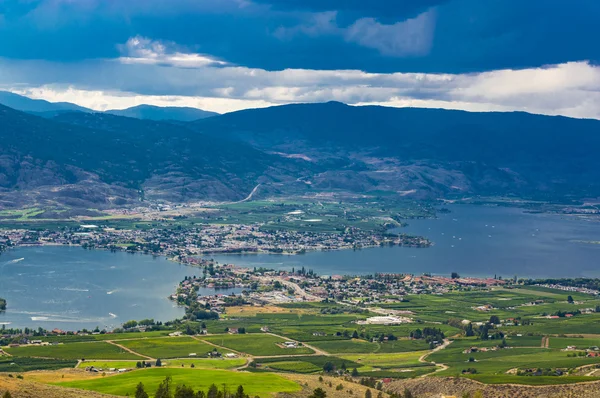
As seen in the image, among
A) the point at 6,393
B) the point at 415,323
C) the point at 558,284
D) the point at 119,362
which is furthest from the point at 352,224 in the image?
the point at 6,393

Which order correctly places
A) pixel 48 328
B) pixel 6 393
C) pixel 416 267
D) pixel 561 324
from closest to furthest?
pixel 6 393, pixel 48 328, pixel 561 324, pixel 416 267

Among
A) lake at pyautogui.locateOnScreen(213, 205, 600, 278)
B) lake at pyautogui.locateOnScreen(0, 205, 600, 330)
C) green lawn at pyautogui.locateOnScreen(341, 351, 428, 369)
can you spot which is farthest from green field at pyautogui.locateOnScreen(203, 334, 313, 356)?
lake at pyautogui.locateOnScreen(213, 205, 600, 278)

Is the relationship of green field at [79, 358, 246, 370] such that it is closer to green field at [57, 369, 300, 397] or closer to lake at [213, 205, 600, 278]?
green field at [57, 369, 300, 397]

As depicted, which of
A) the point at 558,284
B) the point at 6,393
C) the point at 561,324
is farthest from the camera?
the point at 558,284

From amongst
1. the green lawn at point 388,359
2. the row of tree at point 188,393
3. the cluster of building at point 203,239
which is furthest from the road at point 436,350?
the cluster of building at point 203,239

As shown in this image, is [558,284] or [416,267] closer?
[558,284]

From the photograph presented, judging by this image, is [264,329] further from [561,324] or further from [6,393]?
[6,393]

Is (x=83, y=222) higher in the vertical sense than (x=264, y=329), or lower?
higher
